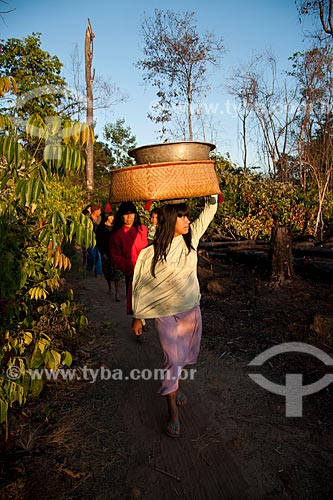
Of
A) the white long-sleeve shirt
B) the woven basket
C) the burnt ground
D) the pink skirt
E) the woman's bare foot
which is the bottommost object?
the burnt ground

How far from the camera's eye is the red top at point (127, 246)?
15.9 ft

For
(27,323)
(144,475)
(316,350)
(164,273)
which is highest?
(164,273)

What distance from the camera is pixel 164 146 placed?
2.25 metres

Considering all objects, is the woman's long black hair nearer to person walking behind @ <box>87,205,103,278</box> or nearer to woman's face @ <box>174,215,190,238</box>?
woman's face @ <box>174,215,190,238</box>

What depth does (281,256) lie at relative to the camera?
6.36 m

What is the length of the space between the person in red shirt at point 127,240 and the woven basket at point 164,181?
261cm

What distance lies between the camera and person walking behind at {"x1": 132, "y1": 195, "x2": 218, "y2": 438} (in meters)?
2.81

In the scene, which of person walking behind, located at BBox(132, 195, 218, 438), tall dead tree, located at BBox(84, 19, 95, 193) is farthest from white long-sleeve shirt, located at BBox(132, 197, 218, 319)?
tall dead tree, located at BBox(84, 19, 95, 193)

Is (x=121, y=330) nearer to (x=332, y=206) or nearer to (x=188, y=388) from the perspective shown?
(x=188, y=388)

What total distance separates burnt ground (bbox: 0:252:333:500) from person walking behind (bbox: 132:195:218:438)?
0.32 m

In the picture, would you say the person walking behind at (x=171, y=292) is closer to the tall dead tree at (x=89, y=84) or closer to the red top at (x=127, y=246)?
the red top at (x=127, y=246)

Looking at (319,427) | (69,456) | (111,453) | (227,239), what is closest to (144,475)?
(111,453)

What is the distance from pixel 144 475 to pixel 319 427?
1416 millimetres

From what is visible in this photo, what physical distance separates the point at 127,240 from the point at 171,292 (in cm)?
212
